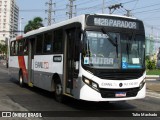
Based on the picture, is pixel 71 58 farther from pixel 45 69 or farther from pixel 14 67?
pixel 14 67

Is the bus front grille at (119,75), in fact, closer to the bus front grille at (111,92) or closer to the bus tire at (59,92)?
the bus front grille at (111,92)

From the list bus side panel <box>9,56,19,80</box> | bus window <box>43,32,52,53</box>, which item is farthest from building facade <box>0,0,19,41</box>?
bus window <box>43,32,52,53</box>

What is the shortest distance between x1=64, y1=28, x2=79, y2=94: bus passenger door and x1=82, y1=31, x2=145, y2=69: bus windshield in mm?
581

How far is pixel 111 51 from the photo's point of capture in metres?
11.4

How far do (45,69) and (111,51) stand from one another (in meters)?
4.55

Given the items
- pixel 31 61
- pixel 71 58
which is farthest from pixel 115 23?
pixel 31 61

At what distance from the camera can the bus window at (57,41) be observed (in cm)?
1341

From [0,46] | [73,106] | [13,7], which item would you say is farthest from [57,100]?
[0,46]

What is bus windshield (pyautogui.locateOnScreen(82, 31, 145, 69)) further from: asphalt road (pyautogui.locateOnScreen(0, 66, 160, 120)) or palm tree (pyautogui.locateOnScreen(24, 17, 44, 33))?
palm tree (pyautogui.locateOnScreen(24, 17, 44, 33))

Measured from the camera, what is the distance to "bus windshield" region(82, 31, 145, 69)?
1119cm

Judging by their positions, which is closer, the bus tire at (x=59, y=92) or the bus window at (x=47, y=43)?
the bus tire at (x=59, y=92)

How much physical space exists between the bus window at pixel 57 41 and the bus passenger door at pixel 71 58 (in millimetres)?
595

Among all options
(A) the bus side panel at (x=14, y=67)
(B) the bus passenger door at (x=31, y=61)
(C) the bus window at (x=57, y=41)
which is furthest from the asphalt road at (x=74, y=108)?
(A) the bus side panel at (x=14, y=67)

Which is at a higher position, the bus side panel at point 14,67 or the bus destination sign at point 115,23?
the bus destination sign at point 115,23
